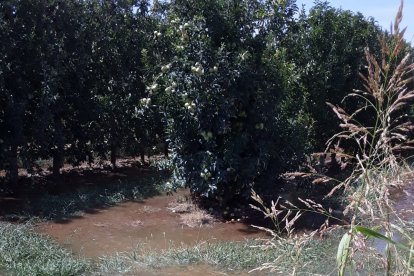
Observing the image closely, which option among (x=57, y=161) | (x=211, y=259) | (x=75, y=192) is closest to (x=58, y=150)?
(x=57, y=161)

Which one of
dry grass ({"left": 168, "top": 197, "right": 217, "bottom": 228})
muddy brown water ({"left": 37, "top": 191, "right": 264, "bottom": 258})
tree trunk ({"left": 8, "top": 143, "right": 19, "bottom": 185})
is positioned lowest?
muddy brown water ({"left": 37, "top": 191, "right": 264, "bottom": 258})

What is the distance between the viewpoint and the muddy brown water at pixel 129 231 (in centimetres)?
660

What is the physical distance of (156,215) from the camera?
8.07 m

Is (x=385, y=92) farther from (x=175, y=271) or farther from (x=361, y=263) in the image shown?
(x=175, y=271)

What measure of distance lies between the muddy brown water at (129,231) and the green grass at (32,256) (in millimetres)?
335

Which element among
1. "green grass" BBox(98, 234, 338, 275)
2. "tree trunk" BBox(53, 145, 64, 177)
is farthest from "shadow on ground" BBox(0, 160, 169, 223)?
"green grass" BBox(98, 234, 338, 275)

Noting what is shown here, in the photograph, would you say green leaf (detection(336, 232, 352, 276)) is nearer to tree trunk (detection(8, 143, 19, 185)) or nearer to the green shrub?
the green shrub

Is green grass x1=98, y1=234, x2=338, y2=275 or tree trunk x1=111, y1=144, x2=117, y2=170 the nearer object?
green grass x1=98, y1=234, x2=338, y2=275

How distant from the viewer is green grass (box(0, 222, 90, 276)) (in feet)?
16.6

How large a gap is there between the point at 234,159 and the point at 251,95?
3.16ft

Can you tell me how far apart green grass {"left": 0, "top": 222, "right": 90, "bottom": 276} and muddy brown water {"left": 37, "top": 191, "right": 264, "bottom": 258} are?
33 centimetres

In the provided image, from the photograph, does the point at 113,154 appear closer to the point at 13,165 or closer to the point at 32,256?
the point at 13,165

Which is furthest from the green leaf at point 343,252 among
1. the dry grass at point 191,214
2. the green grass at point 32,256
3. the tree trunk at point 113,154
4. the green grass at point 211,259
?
the tree trunk at point 113,154

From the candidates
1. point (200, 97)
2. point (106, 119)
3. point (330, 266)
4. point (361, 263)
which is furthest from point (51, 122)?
point (361, 263)
